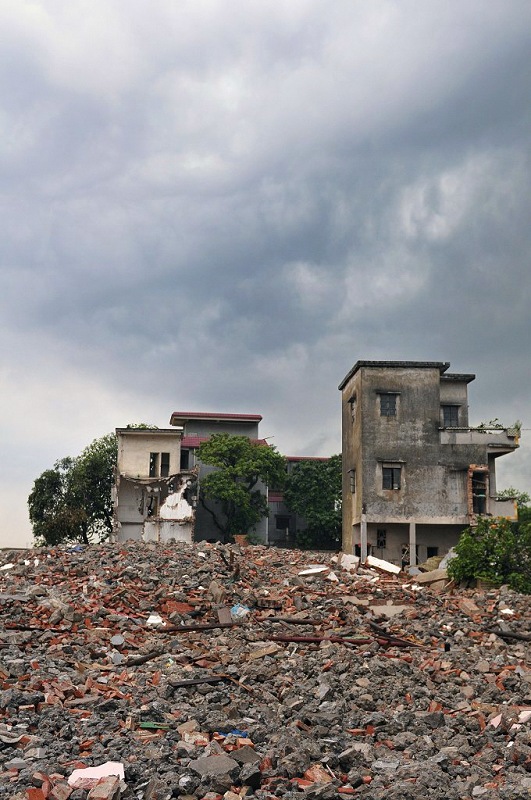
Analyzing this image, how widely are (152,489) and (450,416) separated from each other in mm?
14979

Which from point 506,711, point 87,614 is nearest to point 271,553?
point 87,614

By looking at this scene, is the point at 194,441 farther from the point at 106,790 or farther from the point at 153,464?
the point at 106,790

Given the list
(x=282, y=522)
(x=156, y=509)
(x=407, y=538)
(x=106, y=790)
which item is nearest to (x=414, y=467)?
(x=407, y=538)

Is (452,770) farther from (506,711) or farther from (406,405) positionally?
(406,405)

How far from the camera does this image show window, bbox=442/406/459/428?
3512cm

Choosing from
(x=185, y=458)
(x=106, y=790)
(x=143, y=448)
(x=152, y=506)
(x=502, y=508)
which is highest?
(x=143, y=448)

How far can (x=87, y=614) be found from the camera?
1417 cm

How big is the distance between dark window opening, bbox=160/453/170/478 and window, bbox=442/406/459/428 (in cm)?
1450

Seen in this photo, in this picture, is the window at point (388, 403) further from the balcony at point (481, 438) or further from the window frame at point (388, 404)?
the balcony at point (481, 438)

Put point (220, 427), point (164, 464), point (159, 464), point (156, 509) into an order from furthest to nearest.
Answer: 1. point (220, 427)
2. point (164, 464)
3. point (159, 464)
4. point (156, 509)

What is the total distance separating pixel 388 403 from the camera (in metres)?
33.1

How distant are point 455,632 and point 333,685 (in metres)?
4.79

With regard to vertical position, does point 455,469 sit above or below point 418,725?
above

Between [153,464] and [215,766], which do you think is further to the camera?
[153,464]
